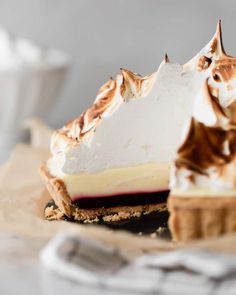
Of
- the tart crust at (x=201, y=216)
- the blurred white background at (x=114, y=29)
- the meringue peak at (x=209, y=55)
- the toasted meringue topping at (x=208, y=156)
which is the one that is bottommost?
the blurred white background at (x=114, y=29)

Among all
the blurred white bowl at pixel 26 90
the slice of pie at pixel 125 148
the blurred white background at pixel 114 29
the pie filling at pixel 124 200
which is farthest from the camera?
the blurred white background at pixel 114 29

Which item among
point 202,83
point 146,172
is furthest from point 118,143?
point 202,83

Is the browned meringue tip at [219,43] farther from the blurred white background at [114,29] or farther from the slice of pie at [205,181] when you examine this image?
the blurred white background at [114,29]

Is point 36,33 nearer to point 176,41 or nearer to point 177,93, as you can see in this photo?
point 176,41

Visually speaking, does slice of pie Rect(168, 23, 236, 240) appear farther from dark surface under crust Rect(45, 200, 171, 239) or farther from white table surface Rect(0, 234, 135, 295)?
white table surface Rect(0, 234, 135, 295)

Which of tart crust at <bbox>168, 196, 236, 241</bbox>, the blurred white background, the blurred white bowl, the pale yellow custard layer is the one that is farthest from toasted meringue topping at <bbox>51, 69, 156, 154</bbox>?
the blurred white background

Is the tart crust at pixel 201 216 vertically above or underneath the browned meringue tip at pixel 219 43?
underneath

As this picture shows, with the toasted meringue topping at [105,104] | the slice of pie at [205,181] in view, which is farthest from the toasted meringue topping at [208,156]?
the toasted meringue topping at [105,104]

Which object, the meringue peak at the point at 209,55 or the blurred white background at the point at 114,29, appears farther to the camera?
the blurred white background at the point at 114,29
